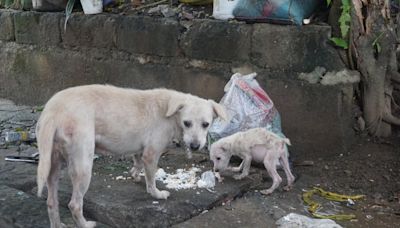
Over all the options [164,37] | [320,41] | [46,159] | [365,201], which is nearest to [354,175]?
[365,201]

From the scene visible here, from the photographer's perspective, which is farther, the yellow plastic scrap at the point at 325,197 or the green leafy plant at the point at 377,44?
the green leafy plant at the point at 377,44

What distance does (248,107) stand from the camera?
199 inches

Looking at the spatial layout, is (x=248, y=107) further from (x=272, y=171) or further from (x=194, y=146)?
(x=194, y=146)

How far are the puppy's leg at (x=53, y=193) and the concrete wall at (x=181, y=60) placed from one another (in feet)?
7.27

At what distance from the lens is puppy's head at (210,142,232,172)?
458 cm

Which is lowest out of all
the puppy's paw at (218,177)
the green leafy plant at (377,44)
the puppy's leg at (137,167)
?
the puppy's paw at (218,177)

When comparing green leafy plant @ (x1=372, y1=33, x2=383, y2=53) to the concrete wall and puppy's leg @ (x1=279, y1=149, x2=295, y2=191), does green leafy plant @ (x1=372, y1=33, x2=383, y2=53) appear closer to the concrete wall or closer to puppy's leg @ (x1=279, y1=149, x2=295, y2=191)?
the concrete wall

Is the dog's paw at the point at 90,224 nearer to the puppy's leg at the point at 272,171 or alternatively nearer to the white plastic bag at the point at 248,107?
the puppy's leg at the point at 272,171

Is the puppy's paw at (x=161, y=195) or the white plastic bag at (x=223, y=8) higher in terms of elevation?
the white plastic bag at (x=223, y=8)

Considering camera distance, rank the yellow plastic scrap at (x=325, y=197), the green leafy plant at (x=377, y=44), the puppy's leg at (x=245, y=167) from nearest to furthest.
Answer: the yellow plastic scrap at (x=325, y=197) < the puppy's leg at (x=245, y=167) < the green leafy plant at (x=377, y=44)

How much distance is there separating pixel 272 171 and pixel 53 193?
5.63 feet

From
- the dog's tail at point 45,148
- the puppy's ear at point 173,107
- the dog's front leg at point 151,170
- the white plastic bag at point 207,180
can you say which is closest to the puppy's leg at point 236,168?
the white plastic bag at point 207,180

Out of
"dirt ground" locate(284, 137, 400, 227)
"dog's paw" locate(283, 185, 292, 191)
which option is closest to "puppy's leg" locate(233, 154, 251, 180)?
"dog's paw" locate(283, 185, 292, 191)

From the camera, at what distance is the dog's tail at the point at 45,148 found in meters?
3.33
